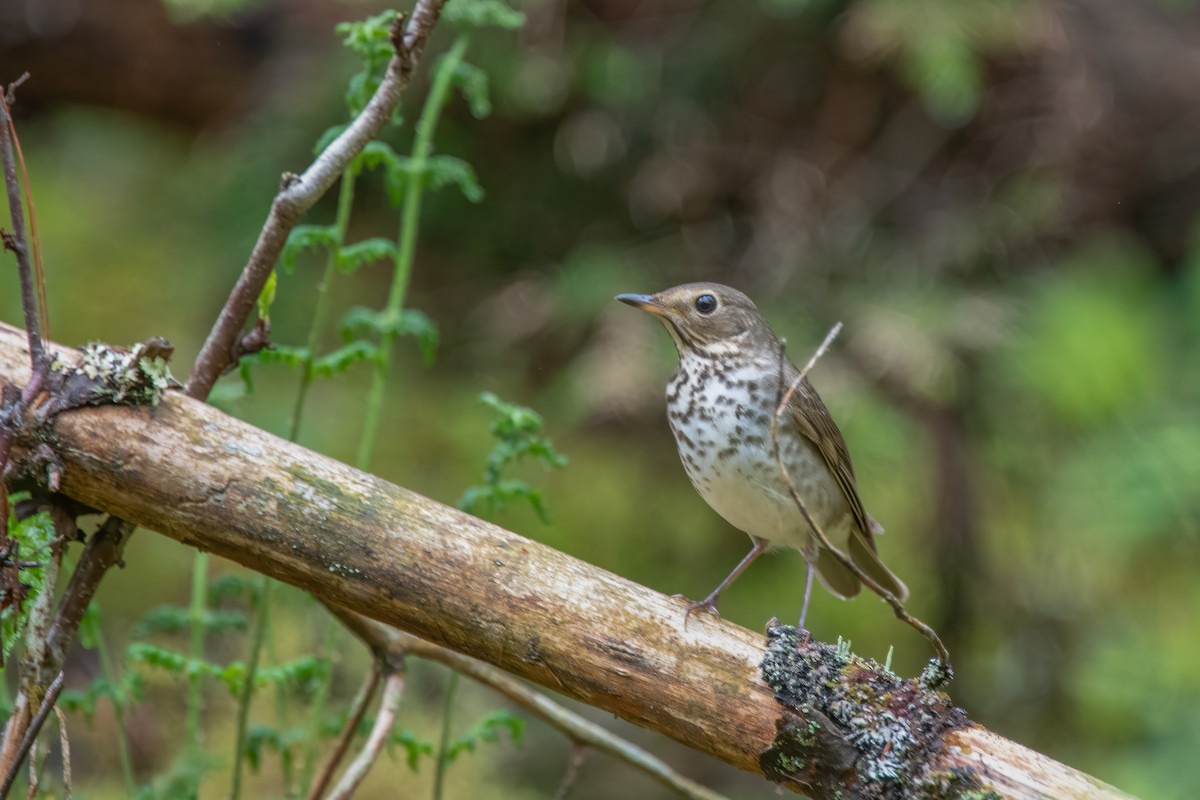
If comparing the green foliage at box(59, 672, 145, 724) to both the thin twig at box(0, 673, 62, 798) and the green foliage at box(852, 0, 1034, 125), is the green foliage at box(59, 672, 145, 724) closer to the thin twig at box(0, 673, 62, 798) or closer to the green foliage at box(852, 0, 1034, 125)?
the thin twig at box(0, 673, 62, 798)

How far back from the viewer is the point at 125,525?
2.18m

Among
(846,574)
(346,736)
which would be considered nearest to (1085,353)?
(846,574)

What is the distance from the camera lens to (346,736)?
2.49m

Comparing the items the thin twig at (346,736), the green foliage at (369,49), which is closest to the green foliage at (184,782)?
the thin twig at (346,736)

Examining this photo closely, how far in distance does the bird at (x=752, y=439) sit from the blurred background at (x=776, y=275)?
2.85 ft

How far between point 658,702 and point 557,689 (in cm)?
17

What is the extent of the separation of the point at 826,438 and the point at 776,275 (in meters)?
1.43

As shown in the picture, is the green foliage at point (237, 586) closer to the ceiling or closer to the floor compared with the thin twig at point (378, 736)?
closer to the ceiling

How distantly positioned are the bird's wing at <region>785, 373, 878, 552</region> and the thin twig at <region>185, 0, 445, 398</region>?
1217 millimetres

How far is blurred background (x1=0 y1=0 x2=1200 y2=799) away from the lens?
165 inches

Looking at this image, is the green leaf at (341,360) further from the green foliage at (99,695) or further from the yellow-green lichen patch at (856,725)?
the yellow-green lichen patch at (856,725)

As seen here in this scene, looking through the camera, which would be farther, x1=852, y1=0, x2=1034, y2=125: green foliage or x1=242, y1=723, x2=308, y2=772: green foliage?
x1=852, y1=0, x2=1034, y2=125: green foliage

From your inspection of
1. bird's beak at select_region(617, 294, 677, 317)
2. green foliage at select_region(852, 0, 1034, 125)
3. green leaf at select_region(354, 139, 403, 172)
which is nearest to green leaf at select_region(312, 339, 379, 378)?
green leaf at select_region(354, 139, 403, 172)

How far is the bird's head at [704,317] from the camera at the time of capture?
3113 millimetres
